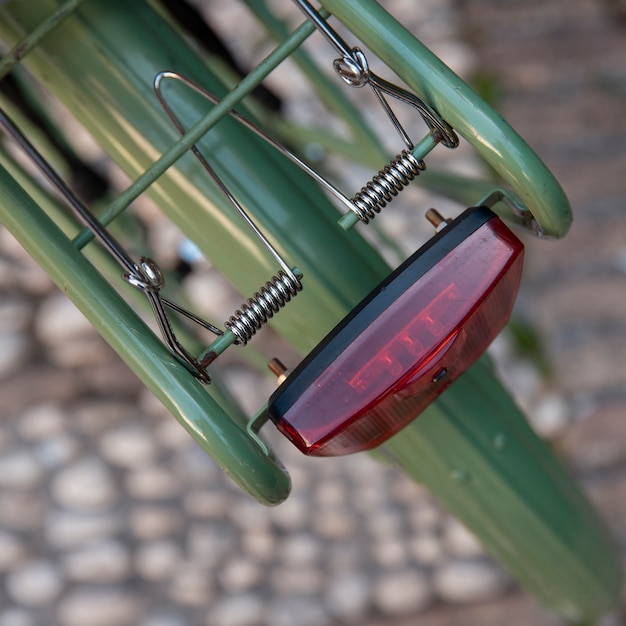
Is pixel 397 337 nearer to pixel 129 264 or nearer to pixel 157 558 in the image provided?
pixel 129 264

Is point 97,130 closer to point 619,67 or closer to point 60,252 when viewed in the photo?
point 60,252

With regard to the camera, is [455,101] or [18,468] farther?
[18,468]

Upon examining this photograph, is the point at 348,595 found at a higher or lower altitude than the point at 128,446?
lower

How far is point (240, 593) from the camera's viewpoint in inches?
39.9

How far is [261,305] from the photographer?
33cm

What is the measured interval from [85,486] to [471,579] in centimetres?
51

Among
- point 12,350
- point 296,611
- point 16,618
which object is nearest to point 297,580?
point 296,611

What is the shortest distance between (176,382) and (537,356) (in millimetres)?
809

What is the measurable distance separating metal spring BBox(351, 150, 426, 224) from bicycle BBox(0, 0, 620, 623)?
24 mm

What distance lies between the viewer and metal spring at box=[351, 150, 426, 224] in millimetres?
328

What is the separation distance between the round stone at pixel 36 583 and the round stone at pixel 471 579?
0.50 m

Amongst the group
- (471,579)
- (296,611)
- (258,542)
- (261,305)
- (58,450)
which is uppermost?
(261,305)

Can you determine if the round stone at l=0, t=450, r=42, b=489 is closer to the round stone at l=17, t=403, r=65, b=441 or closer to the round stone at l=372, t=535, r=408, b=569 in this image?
the round stone at l=17, t=403, r=65, b=441

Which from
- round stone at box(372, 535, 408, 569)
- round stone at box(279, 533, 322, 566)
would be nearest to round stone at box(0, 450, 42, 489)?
round stone at box(279, 533, 322, 566)
